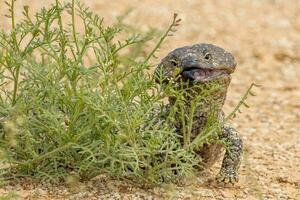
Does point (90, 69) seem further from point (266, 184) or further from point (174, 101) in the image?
point (266, 184)

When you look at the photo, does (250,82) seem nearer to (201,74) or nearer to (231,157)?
(231,157)

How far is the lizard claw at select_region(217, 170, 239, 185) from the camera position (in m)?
5.31

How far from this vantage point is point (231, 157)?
537 centimetres

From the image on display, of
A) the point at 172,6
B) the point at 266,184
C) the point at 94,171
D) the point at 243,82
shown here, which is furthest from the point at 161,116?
the point at 172,6

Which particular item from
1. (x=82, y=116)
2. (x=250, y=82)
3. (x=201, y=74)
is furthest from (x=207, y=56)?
(x=250, y=82)

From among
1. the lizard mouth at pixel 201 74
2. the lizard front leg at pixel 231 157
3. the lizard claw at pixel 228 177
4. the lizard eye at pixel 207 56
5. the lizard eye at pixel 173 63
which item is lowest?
the lizard claw at pixel 228 177

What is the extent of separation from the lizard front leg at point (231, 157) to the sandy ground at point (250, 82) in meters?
0.07

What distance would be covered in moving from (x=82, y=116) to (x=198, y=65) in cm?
71

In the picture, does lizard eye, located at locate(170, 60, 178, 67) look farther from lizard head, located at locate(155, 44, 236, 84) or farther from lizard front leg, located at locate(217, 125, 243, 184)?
lizard front leg, located at locate(217, 125, 243, 184)

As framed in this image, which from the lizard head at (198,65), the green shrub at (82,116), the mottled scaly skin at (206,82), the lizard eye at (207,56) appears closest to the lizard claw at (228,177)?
the mottled scaly skin at (206,82)

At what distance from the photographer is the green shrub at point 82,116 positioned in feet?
15.5

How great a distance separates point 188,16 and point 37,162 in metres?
6.08

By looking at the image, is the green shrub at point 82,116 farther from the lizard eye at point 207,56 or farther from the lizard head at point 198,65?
the lizard eye at point 207,56

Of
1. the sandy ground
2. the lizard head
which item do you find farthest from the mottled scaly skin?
the sandy ground
